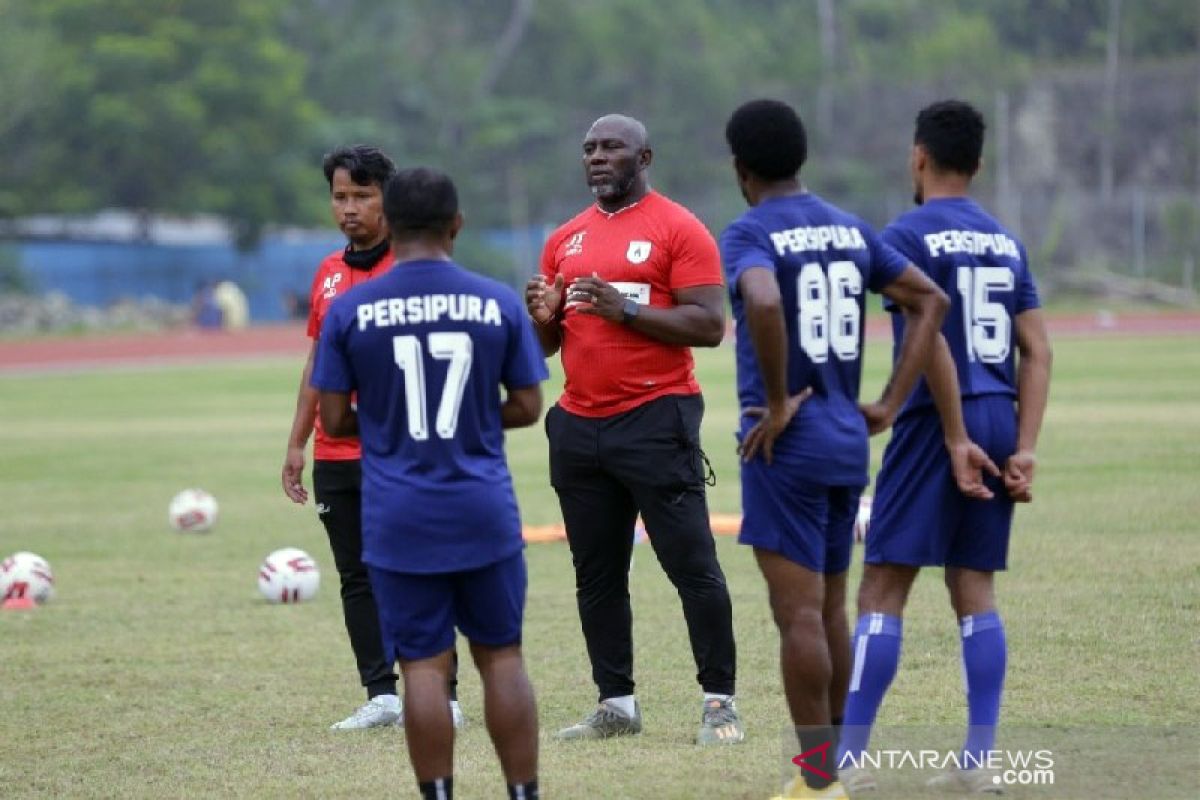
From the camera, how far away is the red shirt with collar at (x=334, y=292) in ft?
26.5

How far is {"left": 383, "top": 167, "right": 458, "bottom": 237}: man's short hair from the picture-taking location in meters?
6.00

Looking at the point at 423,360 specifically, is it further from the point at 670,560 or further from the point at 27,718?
the point at 27,718

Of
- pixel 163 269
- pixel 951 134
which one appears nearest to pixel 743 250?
pixel 951 134

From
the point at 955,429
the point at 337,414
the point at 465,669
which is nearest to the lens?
the point at 337,414

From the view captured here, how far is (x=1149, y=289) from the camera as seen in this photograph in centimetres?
5747

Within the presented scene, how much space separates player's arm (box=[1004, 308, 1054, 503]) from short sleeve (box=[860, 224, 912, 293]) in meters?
0.62

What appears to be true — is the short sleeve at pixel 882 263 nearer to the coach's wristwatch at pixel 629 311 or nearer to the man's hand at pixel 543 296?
the coach's wristwatch at pixel 629 311

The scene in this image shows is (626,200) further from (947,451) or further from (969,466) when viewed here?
(969,466)

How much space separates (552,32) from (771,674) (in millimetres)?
75647

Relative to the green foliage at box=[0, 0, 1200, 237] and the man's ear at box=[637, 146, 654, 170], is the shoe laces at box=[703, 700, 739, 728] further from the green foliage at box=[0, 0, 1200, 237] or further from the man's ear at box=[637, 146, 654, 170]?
the green foliage at box=[0, 0, 1200, 237]

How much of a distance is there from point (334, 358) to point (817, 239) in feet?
5.18

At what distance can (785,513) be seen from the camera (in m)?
6.27

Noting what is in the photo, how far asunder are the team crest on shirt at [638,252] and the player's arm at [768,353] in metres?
1.44

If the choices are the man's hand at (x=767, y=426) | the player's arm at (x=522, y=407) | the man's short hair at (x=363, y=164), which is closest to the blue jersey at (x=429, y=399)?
the player's arm at (x=522, y=407)
